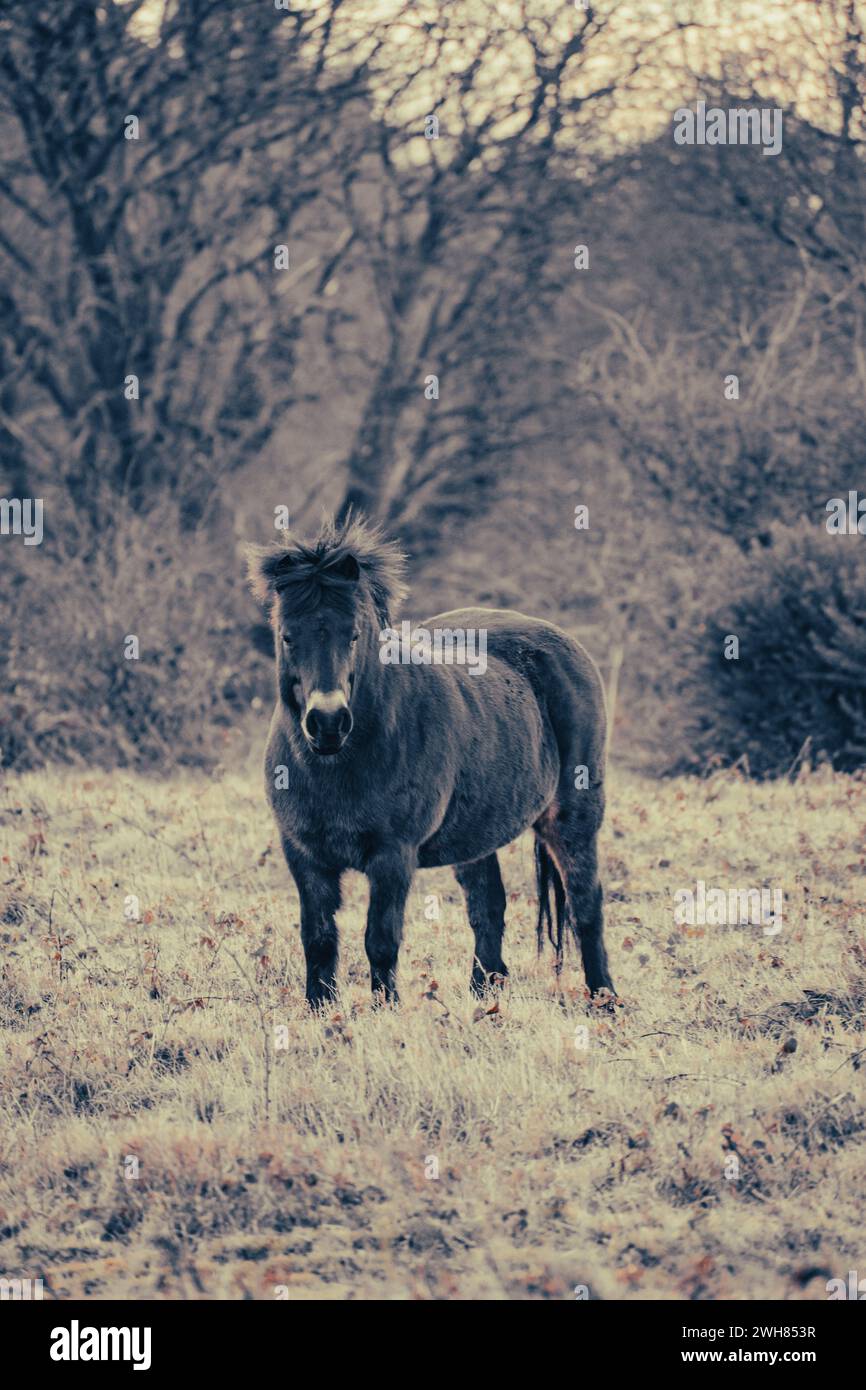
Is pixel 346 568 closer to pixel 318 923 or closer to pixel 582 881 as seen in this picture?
pixel 318 923

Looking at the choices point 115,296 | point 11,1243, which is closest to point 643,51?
point 115,296

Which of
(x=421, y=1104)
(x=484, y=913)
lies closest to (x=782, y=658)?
(x=484, y=913)

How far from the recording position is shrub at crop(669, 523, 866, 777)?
13273mm

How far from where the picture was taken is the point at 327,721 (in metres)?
5.50

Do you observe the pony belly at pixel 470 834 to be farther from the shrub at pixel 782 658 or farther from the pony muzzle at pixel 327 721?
the shrub at pixel 782 658

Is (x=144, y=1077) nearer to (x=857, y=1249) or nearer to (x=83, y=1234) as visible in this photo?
(x=83, y=1234)

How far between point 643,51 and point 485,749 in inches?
555

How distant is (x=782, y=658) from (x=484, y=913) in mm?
7094

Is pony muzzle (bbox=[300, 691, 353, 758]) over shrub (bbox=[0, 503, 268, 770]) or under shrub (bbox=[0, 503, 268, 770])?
under

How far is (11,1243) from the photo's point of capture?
15.4 feet

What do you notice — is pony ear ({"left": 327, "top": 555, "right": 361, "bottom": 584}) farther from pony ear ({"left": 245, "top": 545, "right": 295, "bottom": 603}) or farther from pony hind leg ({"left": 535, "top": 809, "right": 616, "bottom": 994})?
pony hind leg ({"left": 535, "top": 809, "right": 616, "bottom": 994})

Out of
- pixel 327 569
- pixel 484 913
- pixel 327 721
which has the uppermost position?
pixel 327 569

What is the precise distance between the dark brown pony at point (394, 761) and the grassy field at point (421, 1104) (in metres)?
0.40

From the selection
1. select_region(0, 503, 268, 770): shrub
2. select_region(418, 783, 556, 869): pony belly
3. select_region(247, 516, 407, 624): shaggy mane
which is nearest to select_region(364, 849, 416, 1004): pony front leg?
select_region(418, 783, 556, 869): pony belly
